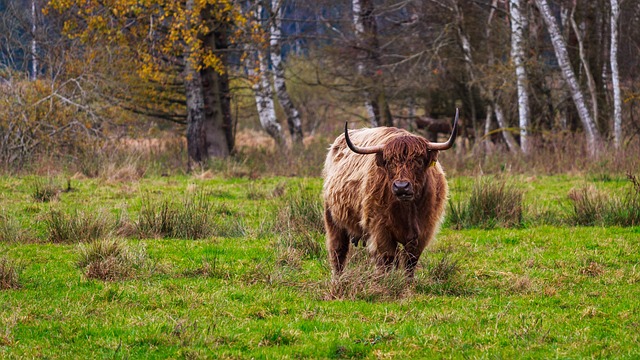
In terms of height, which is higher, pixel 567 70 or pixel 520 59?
pixel 520 59

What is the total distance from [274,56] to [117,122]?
21.1 feet

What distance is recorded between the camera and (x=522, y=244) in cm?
1043

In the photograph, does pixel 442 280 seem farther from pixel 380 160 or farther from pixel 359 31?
pixel 359 31

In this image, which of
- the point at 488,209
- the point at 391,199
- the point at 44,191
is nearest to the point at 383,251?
the point at 391,199

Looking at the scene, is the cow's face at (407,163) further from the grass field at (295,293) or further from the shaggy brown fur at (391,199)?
the grass field at (295,293)

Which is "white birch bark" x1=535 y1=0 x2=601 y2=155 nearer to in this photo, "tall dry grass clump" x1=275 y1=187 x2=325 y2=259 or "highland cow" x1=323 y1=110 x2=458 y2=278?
"tall dry grass clump" x1=275 y1=187 x2=325 y2=259

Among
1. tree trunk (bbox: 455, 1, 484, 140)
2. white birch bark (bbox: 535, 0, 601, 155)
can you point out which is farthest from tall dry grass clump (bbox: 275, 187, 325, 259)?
tree trunk (bbox: 455, 1, 484, 140)

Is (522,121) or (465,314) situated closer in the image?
(465,314)

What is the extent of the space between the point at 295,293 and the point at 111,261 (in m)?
1.81

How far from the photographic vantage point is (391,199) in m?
7.78

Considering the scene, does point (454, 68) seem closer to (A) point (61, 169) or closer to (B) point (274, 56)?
(B) point (274, 56)

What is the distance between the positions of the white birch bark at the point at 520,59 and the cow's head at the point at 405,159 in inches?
504

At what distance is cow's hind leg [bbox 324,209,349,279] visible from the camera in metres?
8.77

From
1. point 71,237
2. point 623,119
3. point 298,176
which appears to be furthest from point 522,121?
point 71,237
